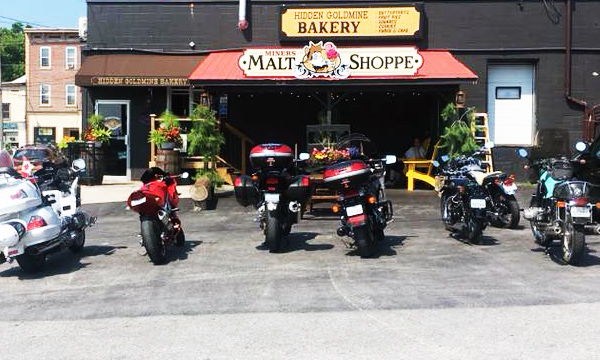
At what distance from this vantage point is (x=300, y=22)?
→ 18.0 metres

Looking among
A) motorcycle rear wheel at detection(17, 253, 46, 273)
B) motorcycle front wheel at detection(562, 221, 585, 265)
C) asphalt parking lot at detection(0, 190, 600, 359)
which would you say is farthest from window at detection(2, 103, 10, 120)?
motorcycle front wheel at detection(562, 221, 585, 265)

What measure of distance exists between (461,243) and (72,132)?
152 feet

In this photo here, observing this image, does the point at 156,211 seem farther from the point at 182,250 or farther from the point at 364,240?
the point at 364,240

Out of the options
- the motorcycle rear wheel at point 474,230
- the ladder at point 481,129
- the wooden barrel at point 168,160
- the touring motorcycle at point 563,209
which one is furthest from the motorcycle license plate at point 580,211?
the wooden barrel at point 168,160

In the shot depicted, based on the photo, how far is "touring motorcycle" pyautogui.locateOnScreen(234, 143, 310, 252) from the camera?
27.8 ft

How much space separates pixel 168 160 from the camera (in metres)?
15.3

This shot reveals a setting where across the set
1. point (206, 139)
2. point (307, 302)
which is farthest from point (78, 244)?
point (206, 139)

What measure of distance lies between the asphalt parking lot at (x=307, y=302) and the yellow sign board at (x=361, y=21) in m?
9.29

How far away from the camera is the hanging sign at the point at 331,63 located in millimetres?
15633

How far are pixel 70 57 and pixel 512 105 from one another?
42410 millimetres

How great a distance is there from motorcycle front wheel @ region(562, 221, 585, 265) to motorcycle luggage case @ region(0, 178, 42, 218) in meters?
6.64

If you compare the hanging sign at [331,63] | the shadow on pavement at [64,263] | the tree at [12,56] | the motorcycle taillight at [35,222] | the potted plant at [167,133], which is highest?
the tree at [12,56]

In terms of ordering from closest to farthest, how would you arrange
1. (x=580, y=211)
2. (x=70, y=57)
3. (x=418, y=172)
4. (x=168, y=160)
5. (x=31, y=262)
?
(x=580, y=211), (x=31, y=262), (x=168, y=160), (x=418, y=172), (x=70, y=57)

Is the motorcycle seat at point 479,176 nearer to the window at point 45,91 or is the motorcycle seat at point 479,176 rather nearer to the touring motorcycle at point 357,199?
the touring motorcycle at point 357,199
